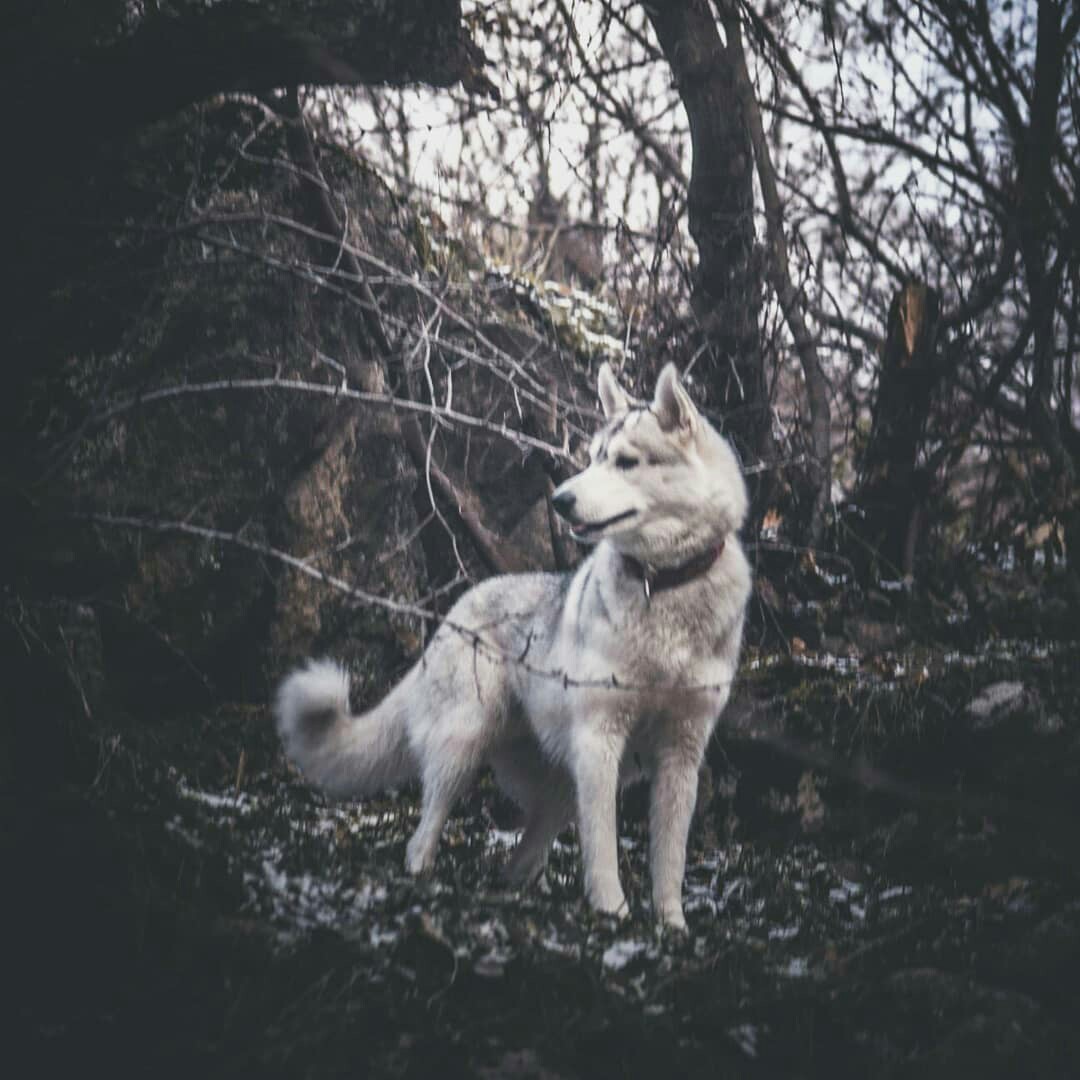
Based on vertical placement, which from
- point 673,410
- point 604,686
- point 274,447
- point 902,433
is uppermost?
point 902,433

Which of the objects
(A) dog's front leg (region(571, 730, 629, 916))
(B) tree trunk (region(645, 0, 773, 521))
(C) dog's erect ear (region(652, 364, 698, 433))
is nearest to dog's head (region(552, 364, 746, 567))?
(C) dog's erect ear (region(652, 364, 698, 433))

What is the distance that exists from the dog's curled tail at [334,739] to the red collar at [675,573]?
130cm

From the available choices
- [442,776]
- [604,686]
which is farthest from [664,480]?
[442,776]

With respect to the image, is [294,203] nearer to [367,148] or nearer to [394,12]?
[367,148]

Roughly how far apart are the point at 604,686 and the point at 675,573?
1.80 feet

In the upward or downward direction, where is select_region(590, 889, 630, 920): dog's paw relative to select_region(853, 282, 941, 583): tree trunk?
downward

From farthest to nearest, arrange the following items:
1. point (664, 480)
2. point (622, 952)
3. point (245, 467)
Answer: point (245, 467) < point (664, 480) < point (622, 952)

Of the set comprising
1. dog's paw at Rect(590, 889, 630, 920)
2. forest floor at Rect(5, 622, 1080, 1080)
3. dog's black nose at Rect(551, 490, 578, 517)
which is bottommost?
dog's paw at Rect(590, 889, 630, 920)

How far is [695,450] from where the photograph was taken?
14.5 feet

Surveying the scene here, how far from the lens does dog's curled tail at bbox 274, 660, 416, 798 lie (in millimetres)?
4758

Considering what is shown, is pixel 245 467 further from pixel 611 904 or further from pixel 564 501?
pixel 611 904

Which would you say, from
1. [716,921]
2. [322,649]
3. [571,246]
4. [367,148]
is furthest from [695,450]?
[571,246]

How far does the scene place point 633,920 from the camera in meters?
3.99

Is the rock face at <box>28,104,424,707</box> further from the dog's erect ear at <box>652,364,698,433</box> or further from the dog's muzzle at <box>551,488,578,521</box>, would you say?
the dog's erect ear at <box>652,364,698,433</box>
